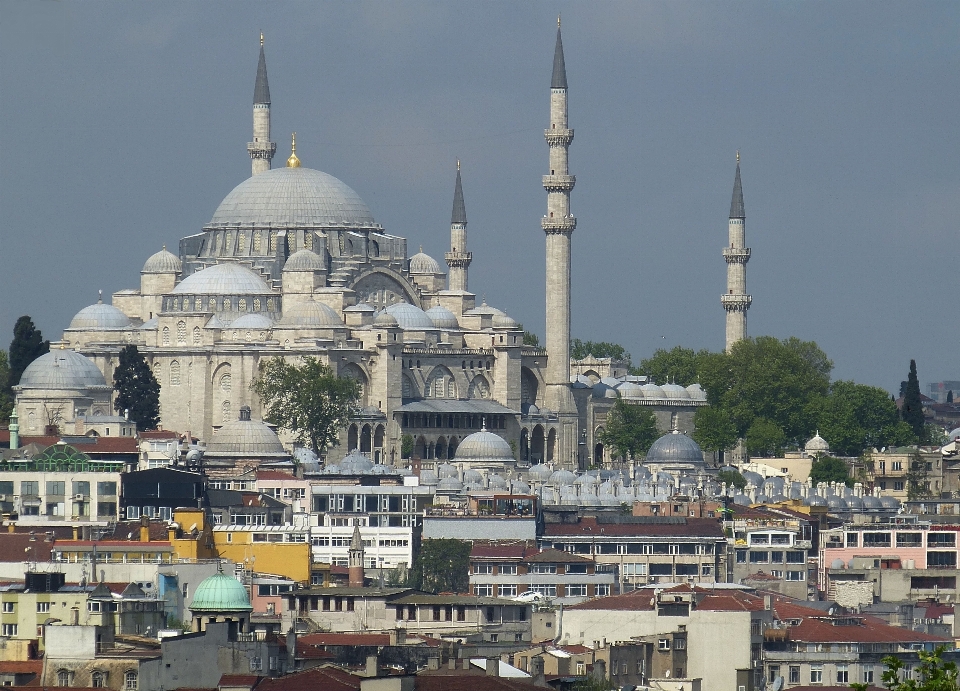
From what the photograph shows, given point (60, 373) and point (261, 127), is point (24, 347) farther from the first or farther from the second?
point (261, 127)

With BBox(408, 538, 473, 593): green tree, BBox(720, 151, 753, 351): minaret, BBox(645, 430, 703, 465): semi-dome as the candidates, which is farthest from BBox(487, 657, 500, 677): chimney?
BBox(720, 151, 753, 351): minaret

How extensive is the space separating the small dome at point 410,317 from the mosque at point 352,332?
0.07 m

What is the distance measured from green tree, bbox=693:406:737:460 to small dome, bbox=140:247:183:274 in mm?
17926

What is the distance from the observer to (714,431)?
4579 inches

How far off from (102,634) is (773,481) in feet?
188

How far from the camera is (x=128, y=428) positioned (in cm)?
9919

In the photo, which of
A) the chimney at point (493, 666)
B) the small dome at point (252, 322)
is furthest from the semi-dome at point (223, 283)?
the chimney at point (493, 666)

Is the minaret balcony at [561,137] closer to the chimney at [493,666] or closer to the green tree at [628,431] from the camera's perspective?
the green tree at [628,431]

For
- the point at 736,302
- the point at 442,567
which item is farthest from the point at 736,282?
the point at 442,567

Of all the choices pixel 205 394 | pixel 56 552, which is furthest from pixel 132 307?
pixel 56 552

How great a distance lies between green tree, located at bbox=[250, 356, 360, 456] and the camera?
10325 centimetres

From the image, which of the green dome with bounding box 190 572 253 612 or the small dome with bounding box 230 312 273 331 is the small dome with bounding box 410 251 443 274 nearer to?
the small dome with bounding box 230 312 273 331

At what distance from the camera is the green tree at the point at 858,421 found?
118 m

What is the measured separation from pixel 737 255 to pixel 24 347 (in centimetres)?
2852
